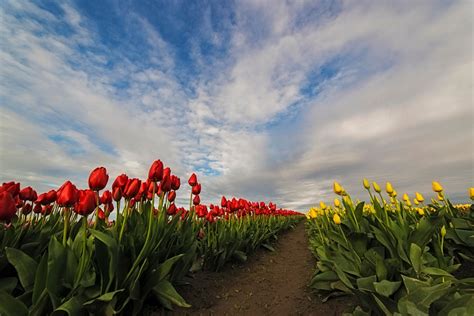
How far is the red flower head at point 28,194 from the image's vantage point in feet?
13.1

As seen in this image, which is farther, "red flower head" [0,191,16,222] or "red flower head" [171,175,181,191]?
"red flower head" [171,175,181,191]

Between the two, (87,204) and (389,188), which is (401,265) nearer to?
(389,188)

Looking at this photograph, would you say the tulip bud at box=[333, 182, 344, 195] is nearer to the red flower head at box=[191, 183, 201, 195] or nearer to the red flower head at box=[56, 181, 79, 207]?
the red flower head at box=[191, 183, 201, 195]

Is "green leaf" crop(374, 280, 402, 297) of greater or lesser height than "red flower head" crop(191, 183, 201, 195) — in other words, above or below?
below

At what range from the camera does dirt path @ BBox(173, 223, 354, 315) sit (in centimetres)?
349

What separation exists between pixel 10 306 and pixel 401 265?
377cm

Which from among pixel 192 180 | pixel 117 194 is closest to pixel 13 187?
pixel 117 194

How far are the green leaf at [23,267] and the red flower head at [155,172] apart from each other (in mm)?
1334

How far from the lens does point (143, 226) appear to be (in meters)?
3.25

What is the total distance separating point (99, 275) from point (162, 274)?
0.61 metres

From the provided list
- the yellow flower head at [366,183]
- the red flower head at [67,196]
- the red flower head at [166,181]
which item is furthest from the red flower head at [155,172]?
the yellow flower head at [366,183]

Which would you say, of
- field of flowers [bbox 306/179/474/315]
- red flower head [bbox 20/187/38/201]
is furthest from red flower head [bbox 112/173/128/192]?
field of flowers [bbox 306/179/474/315]

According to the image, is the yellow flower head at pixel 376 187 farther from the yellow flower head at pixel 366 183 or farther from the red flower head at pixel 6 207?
the red flower head at pixel 6 207

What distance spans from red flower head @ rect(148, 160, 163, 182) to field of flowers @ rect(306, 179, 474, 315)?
2357 millimetres
